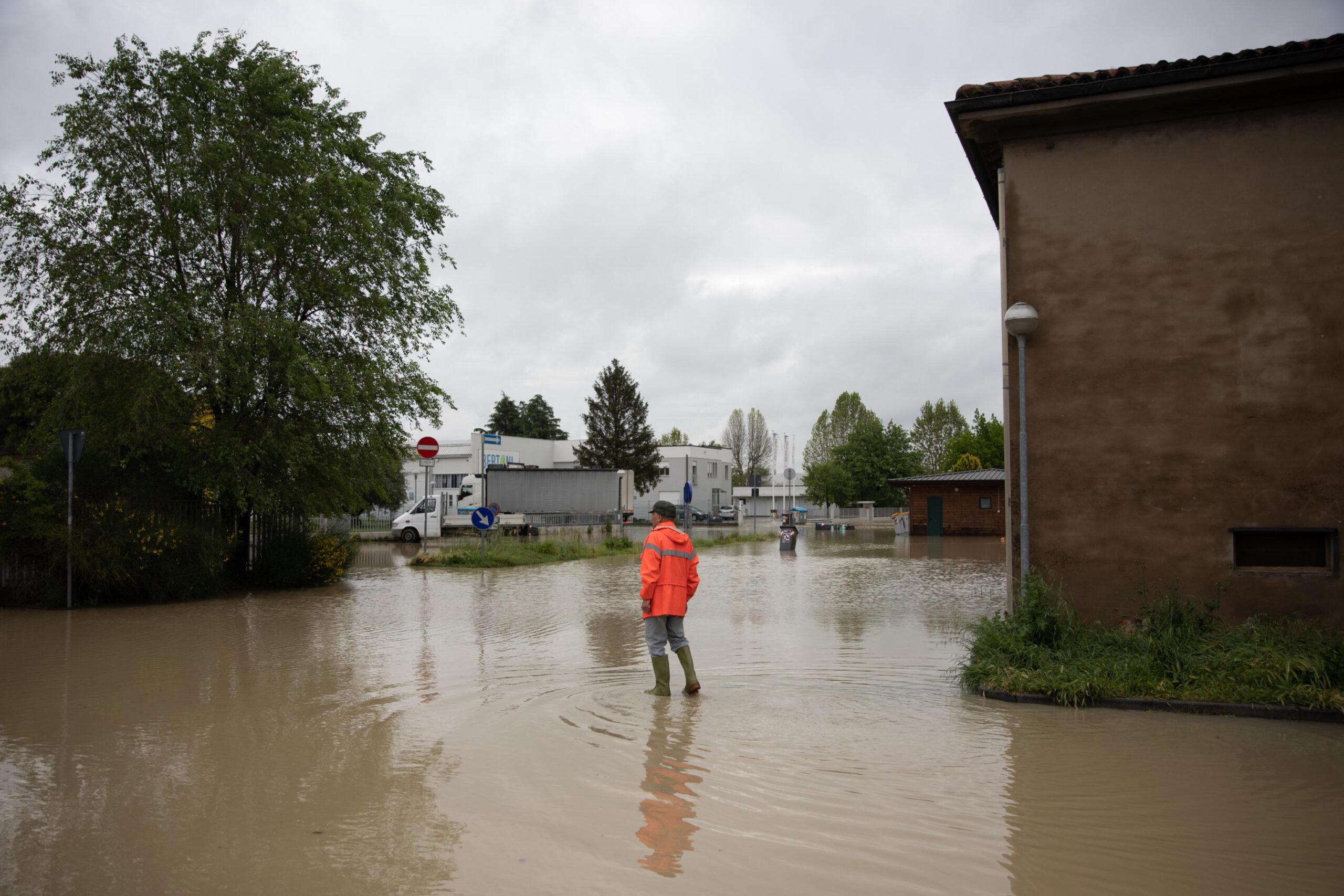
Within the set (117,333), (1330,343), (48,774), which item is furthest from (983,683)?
(117,333)

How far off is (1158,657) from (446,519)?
37.3 metres

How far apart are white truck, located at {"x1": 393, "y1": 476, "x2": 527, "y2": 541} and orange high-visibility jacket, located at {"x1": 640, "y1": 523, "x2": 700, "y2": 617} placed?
83.8ft

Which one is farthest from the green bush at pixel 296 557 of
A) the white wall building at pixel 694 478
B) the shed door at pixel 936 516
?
the white wall building at pixel 694 478

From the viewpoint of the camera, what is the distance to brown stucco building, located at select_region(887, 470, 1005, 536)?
40500 mm

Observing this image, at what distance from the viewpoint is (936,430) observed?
87.8 metres

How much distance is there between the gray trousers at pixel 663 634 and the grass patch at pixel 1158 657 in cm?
260

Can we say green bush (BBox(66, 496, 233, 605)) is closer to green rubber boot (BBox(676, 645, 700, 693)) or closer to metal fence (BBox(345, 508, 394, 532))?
green rubber boot (BBox(676, 645, 700, 693))

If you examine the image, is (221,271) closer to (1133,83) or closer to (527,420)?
(1133,83)

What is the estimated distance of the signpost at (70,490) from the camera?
13258mm

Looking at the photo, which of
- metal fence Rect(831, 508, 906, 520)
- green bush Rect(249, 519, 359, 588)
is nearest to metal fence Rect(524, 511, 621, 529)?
green bush Rect(249, 519, 359, 588)

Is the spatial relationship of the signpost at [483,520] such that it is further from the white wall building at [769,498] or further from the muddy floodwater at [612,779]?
the white wall building at [769,498]

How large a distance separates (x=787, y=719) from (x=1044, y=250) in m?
5.38

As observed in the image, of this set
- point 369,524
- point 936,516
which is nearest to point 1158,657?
point 936,516

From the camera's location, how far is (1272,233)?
333 inches
